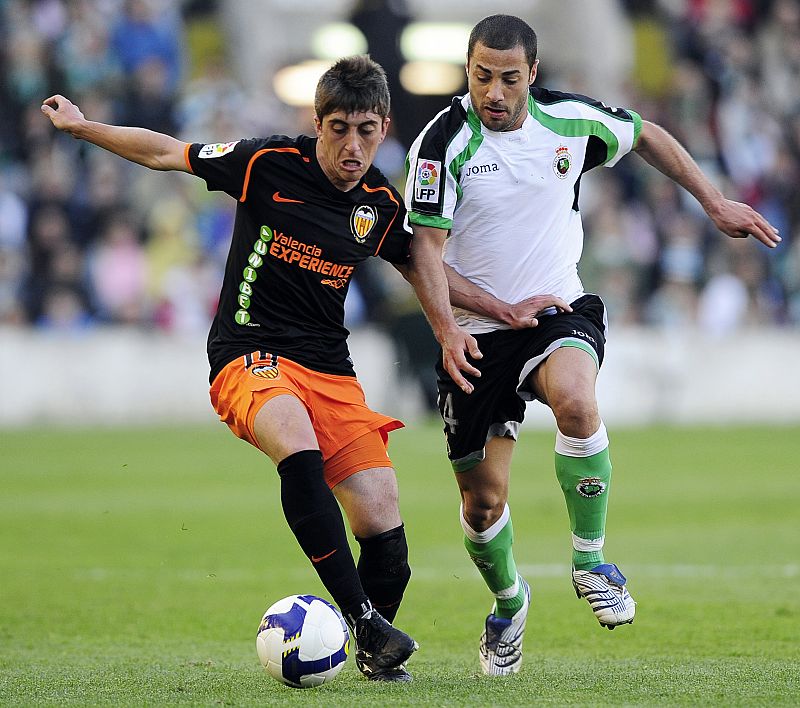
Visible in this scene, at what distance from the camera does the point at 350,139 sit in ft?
20.0

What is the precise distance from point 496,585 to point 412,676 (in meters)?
1.04

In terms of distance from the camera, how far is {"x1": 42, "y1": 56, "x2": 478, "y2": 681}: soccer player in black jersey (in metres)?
6.13

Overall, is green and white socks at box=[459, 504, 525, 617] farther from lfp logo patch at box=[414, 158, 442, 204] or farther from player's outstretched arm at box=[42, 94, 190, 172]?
player's outstretched arm at box=[42, 94, 190, 172]

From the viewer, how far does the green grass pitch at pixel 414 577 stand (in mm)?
5738

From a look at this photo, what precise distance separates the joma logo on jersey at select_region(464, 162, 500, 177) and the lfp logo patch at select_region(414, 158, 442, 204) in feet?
0.54

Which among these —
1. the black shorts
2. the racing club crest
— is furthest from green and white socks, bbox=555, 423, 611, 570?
the racing club crest

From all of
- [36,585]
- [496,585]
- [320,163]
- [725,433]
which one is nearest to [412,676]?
[496,585]

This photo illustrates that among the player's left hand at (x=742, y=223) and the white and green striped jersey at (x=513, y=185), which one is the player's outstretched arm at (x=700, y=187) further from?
the white and green striped jersey at (x=513, y=185)

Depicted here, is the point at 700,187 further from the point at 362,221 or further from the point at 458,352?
the point at 362,221

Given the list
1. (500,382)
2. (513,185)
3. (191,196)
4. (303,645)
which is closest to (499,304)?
(500,382)

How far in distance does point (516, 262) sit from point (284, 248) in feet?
3.63

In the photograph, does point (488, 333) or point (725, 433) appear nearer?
point (488, 333)

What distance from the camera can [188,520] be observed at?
12.2 m

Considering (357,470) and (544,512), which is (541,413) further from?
(357,470)
